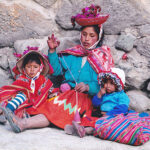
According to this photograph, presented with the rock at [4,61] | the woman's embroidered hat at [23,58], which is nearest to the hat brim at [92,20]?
the woman's embroidered hat at [23,58]

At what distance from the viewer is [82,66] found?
3.08 metres

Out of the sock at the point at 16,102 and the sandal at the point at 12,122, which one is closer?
the sandal at the point at 12,122

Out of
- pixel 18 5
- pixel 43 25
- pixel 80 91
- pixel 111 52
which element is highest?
pixel 18 5

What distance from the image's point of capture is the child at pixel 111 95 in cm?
262

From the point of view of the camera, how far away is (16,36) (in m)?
3.41

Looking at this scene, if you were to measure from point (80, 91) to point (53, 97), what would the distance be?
306 millimetres

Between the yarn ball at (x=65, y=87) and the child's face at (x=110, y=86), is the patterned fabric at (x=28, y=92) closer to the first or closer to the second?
the yarn ball at (x=65, y=87)

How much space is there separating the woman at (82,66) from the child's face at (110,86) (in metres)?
0.21

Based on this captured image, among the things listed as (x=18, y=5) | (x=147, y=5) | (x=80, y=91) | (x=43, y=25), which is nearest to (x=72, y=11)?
(x=43, y=25)

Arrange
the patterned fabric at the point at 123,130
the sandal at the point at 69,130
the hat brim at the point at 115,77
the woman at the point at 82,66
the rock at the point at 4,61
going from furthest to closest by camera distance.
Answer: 1. the rock at the point at 4,61
2. the woman at the point at 82,66
3. the hat brim at the point at 115,77
4. the sandal at the point at 69,130
5. the patterned fabric at the point at 123,130

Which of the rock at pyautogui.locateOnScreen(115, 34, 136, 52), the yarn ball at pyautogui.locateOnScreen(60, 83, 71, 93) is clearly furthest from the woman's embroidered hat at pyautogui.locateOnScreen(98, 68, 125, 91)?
the rock at pyautogui.locateOnScreen(115, 34, 136, 52)

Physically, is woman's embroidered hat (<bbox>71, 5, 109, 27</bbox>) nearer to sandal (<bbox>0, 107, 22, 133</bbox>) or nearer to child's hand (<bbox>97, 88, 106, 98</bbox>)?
child's hand (<bbox>97, 88, 106, 98</bbox>)

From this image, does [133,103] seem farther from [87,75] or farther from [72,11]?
[72,11]

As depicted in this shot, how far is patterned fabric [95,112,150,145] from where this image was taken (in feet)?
7.36
